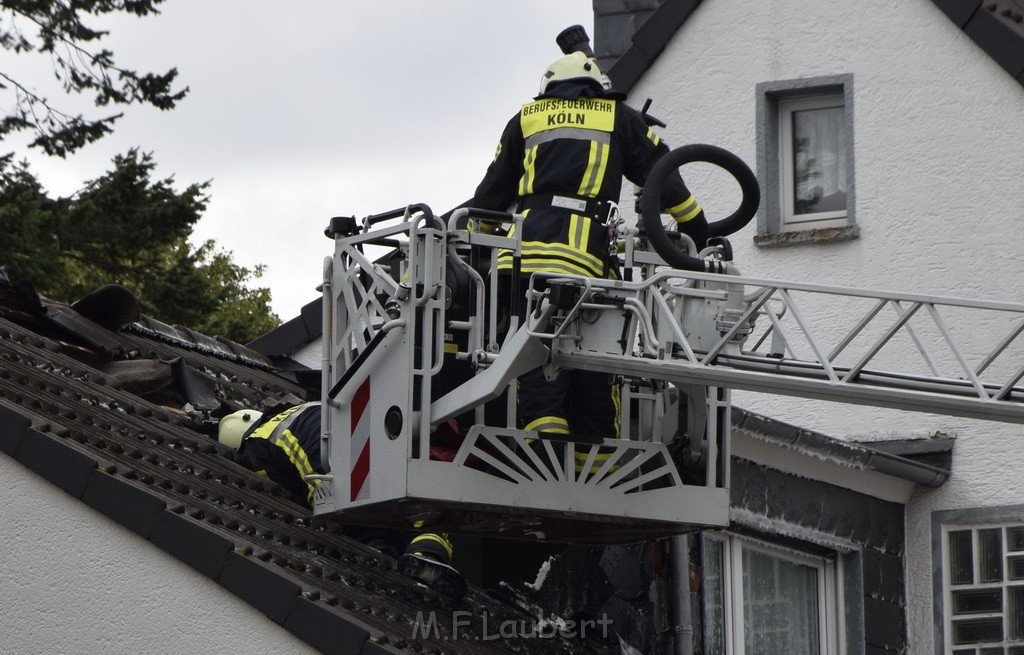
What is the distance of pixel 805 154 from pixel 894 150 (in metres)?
0.79

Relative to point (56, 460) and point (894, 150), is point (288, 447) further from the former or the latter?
point (894, 150)

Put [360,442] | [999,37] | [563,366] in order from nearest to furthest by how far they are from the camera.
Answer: [563,366] → [360,442] → [999,37]

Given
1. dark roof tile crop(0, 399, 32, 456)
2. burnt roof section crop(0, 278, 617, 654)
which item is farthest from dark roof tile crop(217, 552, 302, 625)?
dark roof tile crop(0, 399, 32, 456)

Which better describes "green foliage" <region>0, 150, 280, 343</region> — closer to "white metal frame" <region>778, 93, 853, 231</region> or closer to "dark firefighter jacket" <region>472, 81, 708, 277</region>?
"white metal frame" <region>778, 93, 853, 231</region>

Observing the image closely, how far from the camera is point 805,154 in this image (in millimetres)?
14242

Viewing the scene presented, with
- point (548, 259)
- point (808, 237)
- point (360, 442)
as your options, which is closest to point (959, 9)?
point (808, 237)

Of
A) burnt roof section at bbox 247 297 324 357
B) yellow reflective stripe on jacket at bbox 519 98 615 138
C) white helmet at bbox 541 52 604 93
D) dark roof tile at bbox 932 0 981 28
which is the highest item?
→ dark roof tile at bbox 932 0 981 28

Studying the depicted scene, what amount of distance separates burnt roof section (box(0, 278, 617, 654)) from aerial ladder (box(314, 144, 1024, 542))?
365 mm

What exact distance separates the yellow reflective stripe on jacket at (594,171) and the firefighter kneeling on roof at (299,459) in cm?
165

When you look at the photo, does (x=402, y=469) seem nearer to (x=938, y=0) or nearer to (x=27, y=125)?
(x=938, y=0)

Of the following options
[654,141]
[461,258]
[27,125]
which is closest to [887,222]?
[654,141]

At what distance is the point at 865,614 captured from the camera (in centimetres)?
1133

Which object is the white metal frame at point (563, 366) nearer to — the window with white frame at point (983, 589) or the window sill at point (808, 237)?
the window with white frame at point (983, 589)

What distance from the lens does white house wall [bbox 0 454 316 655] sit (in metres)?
7.18
